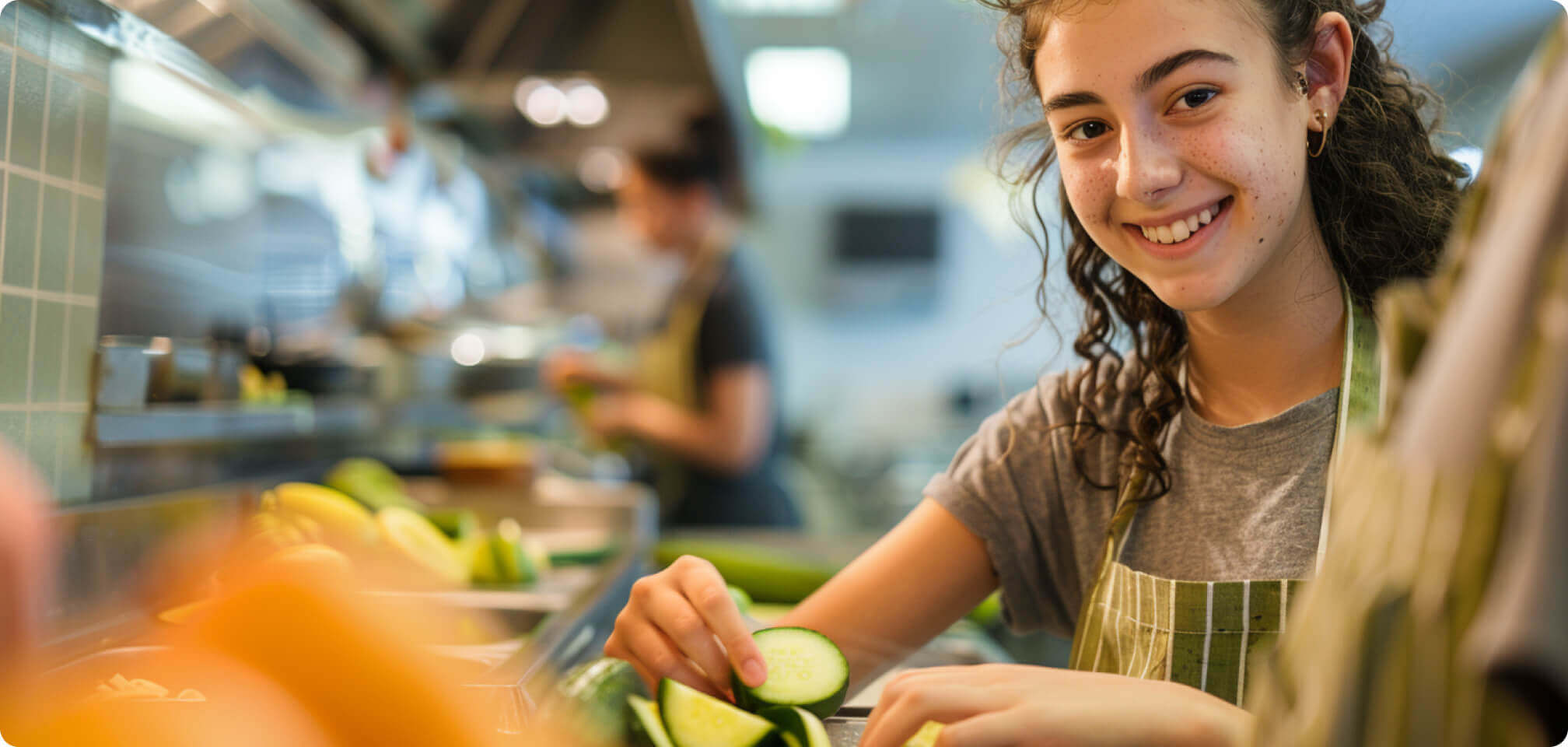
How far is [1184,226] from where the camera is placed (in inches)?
26.8

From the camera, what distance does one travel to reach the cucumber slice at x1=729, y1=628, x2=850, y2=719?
22.6 inches

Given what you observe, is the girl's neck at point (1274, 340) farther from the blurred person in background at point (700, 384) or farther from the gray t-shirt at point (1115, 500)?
the blurred person in background at point (700, 384)

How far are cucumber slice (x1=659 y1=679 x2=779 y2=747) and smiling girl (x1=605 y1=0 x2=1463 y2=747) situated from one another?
0.03 metres

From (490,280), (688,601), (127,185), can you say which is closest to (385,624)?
(688,601)

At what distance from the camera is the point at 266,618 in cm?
40

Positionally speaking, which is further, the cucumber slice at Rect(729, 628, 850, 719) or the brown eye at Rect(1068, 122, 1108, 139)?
the brown eye at Rect(1068, 122, 1108, 139)

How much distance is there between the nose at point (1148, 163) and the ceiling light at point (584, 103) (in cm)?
187

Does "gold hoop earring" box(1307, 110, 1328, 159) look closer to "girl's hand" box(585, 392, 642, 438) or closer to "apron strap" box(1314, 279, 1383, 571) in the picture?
"apron strap" box(1314, 279, 1383, 571)

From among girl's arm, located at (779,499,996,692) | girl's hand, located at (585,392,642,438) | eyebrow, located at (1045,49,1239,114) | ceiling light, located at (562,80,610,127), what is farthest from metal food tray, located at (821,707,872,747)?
ceiling light, located at (562,80,610,127)

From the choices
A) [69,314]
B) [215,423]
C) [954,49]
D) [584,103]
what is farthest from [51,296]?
[954,49]

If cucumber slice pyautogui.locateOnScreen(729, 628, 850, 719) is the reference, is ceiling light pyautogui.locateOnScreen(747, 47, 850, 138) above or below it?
above

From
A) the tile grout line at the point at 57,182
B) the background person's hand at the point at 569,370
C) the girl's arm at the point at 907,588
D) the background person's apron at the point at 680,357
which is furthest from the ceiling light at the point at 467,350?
the girl's arm at the point at 907,588

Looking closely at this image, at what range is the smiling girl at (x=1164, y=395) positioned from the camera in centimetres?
63

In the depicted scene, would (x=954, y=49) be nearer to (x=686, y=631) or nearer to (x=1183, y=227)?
(x=1183, y=227)
